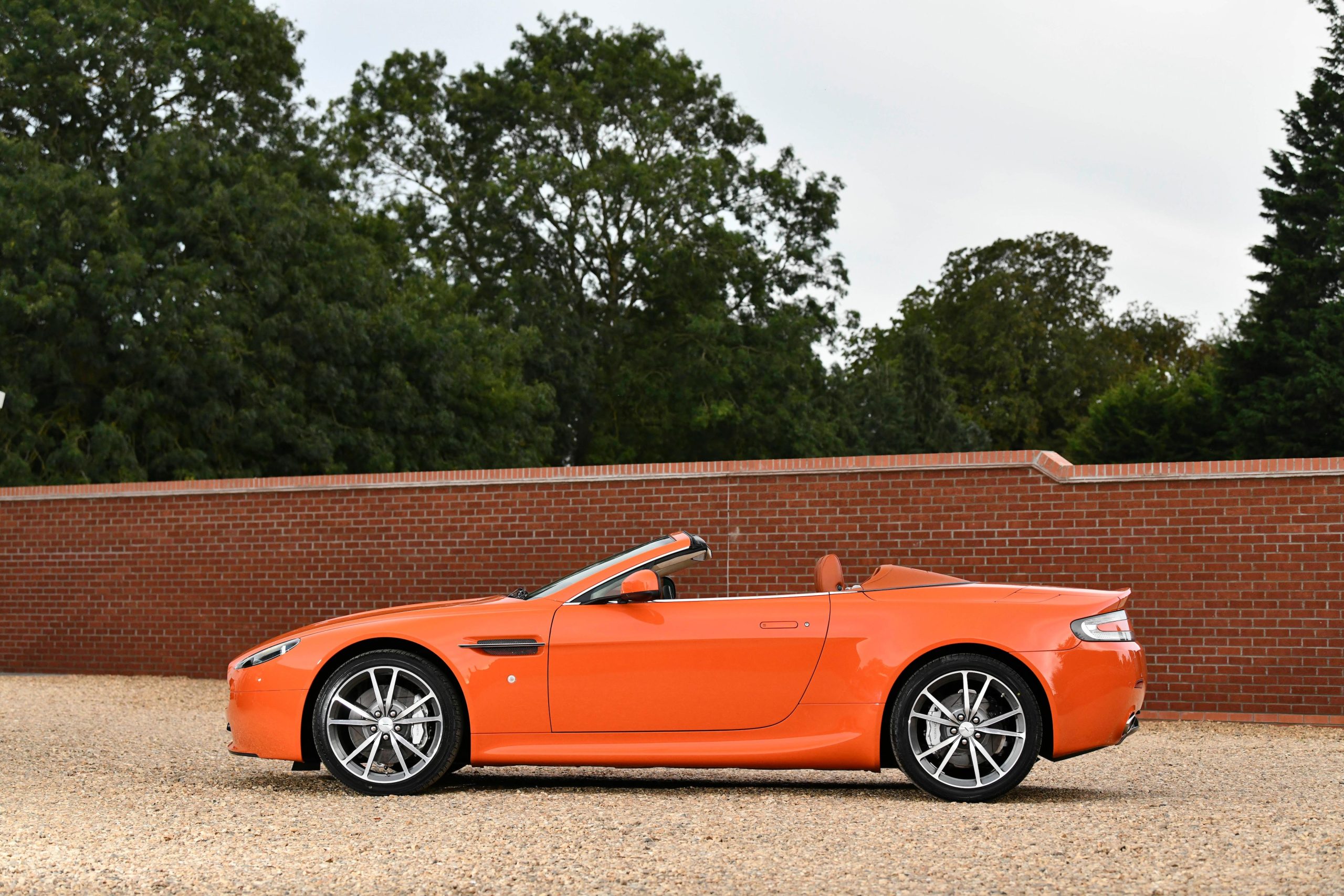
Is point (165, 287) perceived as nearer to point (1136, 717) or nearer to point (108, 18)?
point (108, 18)

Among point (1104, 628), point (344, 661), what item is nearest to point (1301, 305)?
point (1104, 628)

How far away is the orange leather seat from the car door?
0.87 feet

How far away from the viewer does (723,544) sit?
12531mm

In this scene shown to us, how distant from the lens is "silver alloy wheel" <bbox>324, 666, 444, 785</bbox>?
6.50 m

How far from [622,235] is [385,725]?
31032mm

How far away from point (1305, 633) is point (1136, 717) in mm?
5335

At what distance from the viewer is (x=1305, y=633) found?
1102 cm

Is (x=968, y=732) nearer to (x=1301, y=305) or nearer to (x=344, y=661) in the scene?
(x=344, y=661)

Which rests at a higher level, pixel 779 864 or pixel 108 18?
pixel 108 18

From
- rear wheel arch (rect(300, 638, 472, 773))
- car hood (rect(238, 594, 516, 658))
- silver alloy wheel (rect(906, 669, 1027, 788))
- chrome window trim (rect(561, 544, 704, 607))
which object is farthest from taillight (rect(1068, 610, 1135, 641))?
rear wheel arch (rect(300, 638, 472, 773))

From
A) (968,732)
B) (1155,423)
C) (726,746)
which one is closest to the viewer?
(968,732)

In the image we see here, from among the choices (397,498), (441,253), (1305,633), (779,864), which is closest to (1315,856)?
(779,864)

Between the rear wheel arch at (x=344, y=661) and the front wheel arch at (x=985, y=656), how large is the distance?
77.0 inches

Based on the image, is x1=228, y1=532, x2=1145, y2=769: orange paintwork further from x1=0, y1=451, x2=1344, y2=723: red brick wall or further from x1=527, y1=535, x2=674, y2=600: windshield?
x1=0, y1=451, x2=1344, y2=723: red brick wall
